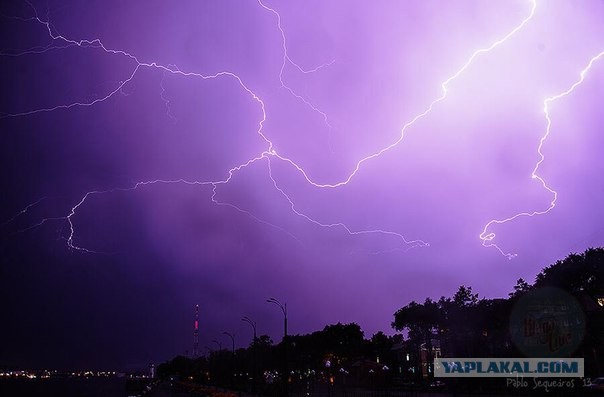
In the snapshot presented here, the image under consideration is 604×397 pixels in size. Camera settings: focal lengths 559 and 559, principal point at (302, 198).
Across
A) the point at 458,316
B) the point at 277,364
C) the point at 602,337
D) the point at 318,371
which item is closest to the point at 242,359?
the point at 277,364

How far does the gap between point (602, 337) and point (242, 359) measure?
90354 mm


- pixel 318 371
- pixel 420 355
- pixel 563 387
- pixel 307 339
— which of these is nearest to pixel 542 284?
pixel 563 387

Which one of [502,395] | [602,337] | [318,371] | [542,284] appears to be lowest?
[318,371]

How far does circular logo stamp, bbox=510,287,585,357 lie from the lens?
3672 cm

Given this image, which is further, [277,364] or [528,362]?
[277,364]

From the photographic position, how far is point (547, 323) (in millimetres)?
38906

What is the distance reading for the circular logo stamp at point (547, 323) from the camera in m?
36.7

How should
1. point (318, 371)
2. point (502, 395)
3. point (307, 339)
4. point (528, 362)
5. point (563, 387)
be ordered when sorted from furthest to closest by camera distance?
1. point (307, 339)
2. point (318, 371)
3. point (528, 362)
4. point (502, 395)
5. point (563, 387)

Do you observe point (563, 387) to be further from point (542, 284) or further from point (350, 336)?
point (350, 336)

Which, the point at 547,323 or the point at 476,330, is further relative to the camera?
the point at 476,330

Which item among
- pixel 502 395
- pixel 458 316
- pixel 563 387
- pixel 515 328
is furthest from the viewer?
pixel 458 316

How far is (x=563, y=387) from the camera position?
98.5ft

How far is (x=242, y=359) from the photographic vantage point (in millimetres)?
116188

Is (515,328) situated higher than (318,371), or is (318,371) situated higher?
(515,328)
